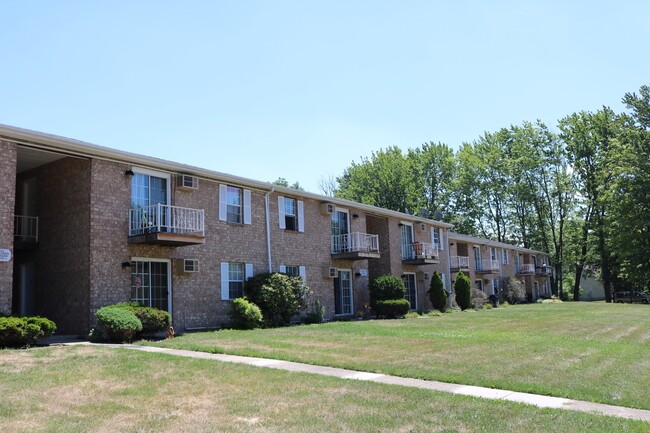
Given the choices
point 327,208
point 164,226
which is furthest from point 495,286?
point 164,226

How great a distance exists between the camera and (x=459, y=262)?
3781 centimetres

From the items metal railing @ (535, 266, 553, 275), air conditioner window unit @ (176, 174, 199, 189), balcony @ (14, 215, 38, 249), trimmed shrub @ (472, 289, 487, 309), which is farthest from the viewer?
metal railing @ (535, 266, 553, 275)

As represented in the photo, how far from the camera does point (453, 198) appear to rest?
58.8m

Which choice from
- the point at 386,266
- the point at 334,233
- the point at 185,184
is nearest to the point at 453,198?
the point at 386,266

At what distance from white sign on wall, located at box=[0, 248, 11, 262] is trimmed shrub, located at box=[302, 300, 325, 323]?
36.9 feet

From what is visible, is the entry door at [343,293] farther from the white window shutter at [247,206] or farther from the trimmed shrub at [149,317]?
the trimmed shrub at [149,317]

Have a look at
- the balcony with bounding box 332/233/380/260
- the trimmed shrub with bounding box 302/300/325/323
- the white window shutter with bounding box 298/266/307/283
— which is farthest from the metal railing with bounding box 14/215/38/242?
the balcony with bounding box 332/233/380/260

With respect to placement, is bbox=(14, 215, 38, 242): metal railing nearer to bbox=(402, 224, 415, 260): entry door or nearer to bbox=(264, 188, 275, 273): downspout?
bbox=(264, 188, 275, 273): downspout

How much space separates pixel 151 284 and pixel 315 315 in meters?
7.20

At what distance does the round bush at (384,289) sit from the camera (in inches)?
1020

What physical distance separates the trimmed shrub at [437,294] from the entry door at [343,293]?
6.55 metres

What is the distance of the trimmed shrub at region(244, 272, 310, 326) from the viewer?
1950 centimetres

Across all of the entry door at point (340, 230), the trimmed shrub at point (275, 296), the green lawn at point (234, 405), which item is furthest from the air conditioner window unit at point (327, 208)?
the green lawn at point (234, 405)

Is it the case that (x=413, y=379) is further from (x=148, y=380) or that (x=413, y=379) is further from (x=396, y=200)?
(x=396, y=200)
